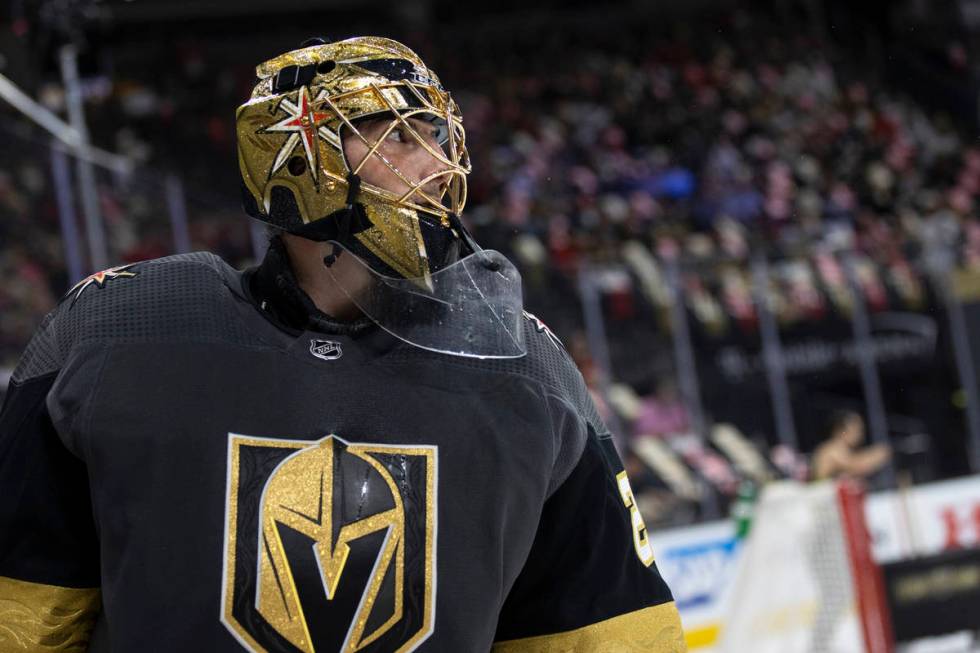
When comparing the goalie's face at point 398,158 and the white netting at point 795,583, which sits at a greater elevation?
the goalie's face at point 398,158

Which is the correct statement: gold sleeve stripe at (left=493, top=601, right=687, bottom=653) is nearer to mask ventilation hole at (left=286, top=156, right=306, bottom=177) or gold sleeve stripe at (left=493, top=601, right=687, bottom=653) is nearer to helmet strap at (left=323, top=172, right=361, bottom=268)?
helmet strap at (left=323, top=172, right=361, bottom=268)

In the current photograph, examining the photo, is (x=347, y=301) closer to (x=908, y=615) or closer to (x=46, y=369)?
(x=46, y=369)

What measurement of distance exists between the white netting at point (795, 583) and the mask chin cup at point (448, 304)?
12.6 feet

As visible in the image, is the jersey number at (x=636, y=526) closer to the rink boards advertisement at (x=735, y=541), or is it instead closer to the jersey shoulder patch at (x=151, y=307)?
the jersey shoulder patch at (x=151, y=307)

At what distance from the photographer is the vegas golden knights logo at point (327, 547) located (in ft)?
4.83

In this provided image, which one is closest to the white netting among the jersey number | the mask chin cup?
the jersey number

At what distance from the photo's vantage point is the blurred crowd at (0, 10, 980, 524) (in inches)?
219

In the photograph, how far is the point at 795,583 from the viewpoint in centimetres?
530

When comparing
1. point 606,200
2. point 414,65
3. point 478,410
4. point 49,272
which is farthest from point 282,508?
point 606,200

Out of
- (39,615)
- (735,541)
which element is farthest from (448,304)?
(735,541)

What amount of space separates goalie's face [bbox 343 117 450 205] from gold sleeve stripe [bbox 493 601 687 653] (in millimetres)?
527

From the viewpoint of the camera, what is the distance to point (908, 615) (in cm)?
565

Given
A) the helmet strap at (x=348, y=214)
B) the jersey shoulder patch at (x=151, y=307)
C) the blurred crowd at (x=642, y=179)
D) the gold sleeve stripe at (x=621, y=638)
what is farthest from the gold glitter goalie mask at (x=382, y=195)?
the blurred crowd at (x=642, y=179)

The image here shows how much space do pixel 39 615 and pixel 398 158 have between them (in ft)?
2.12
